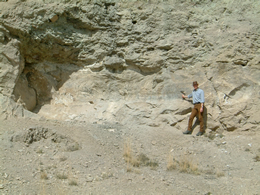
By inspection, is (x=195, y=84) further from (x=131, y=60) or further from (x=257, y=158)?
(x=257, y=158)

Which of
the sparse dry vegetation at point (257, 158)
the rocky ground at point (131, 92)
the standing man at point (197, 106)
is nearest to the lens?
the rocky ground at point (131, 92)

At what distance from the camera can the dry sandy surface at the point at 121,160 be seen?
14.3 ft

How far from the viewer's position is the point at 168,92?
7.38 metres

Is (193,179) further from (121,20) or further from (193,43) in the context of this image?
(121,20)

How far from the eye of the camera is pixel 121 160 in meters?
5.35

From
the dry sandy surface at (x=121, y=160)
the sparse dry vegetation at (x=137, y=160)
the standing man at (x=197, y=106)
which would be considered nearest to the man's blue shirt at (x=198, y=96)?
the standing man at (x=197, y=106)

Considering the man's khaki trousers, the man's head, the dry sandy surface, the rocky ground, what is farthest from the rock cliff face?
the dry sandy surface

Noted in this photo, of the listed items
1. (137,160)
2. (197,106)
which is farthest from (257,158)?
(137,160)

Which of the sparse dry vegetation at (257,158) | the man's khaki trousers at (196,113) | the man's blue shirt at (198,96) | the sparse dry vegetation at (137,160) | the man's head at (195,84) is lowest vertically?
the sparse dry vegetation at (137,160)

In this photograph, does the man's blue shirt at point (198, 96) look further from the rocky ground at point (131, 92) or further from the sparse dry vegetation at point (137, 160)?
the sparse dry vegetation at point (137, 160)

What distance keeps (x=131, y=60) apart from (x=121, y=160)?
11.5 feet

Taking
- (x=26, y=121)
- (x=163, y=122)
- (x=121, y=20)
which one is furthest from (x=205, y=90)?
(x=26, y=121)

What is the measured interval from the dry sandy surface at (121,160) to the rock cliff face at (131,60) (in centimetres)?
63

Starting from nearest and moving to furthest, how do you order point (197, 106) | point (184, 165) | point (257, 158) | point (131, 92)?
1. point (184, 165)
2. point (257, 158)
3. point (197, 106)
4. point (131, 92)
